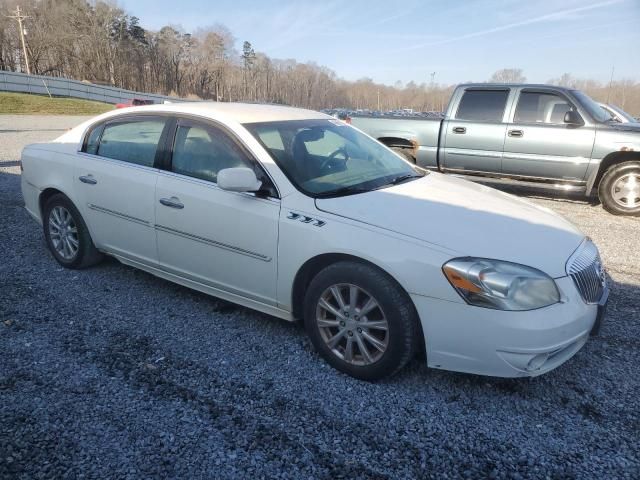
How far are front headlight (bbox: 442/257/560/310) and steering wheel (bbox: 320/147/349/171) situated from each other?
132cm

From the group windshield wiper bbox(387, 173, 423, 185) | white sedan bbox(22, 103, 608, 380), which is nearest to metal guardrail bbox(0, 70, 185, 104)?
white sedan bbox(22, 103, 608, 380)

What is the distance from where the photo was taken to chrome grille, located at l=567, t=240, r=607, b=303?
8.46ft

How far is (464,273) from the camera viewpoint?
2396mm

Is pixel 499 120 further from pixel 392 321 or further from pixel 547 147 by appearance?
pixel 392 321

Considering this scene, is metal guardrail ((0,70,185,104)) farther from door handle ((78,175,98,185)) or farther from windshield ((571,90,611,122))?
door handle ((78,175,98,185))

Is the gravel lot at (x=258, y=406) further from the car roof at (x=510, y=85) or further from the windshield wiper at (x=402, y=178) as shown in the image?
the car roof at (x=510, y=85)

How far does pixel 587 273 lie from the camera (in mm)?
2686

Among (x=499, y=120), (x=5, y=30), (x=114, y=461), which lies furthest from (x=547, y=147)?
(x=5, y=30)

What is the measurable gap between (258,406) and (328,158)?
6.04 ft

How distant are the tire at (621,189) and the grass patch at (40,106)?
112 feet

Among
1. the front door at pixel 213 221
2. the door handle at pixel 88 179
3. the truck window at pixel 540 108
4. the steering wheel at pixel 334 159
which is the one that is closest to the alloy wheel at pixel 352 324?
the front door at pixel 213 221

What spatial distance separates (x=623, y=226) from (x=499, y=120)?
8.26 ft

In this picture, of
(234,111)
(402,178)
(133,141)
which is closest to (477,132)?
(402,178)

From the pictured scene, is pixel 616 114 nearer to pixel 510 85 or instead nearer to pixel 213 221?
pixel 510 85
